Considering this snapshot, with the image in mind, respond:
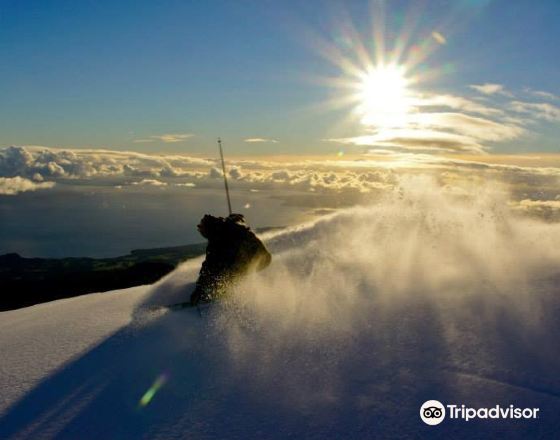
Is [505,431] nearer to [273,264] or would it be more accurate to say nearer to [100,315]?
[273,264]

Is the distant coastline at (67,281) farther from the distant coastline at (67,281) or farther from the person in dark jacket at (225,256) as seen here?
the person in dark jacket at (225,256)

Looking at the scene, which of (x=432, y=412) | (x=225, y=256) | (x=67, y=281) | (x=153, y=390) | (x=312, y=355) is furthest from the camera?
(x=67, y=281)

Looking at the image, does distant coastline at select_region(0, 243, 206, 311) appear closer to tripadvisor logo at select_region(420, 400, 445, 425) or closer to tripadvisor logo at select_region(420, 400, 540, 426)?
tripadvisor logo at select_region(420, 400, 445, 425)

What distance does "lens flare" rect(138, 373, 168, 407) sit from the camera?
16.5 m

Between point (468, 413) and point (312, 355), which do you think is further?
point (312, 355)

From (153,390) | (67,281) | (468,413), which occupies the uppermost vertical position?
(153,390)

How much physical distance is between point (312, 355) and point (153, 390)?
7.16 meters

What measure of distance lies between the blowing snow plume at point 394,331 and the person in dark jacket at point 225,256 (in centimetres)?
154

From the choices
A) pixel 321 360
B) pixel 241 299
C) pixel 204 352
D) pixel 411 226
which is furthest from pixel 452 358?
pixel 411 226

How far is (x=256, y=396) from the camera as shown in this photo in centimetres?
1600

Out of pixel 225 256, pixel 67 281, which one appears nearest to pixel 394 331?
pixel 225 256

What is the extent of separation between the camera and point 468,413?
46.3ft

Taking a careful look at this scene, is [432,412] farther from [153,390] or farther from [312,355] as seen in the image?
[153,390]

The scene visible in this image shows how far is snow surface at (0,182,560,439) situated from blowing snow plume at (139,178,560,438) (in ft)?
0.25
